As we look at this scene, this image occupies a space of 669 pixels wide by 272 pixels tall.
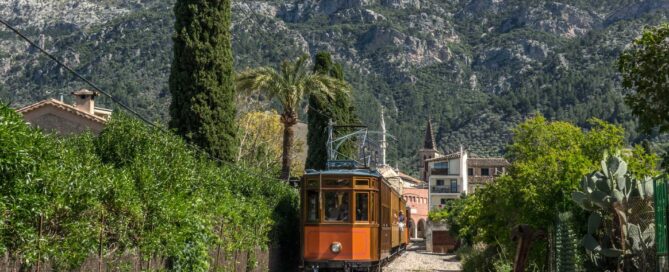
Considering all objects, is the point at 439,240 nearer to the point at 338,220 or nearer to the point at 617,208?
the point at 338,220

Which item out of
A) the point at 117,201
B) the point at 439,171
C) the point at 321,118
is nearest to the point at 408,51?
the point at 439,171

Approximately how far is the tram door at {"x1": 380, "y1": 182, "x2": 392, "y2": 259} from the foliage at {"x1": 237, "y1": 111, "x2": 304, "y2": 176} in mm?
20277

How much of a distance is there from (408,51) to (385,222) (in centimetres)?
13595

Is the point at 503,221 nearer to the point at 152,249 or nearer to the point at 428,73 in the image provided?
the point at 152,249

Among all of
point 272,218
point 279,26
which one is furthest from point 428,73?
point 272,218

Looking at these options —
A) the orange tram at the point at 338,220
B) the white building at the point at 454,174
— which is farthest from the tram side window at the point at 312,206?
the white building at the point at 454,174

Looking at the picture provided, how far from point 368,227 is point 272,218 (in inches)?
145

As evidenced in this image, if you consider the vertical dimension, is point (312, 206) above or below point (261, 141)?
below

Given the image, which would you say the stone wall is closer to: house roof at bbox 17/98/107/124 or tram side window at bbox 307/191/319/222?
house roof at bbox 17/98/107/124

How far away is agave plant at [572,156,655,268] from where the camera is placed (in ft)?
40.1

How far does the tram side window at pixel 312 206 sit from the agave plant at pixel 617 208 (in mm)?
9235

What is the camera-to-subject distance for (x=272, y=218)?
24062mm

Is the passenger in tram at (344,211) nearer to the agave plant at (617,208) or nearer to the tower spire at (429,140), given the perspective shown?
the agave plant at (617,208)

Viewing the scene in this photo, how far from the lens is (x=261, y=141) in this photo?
49.9 metres
